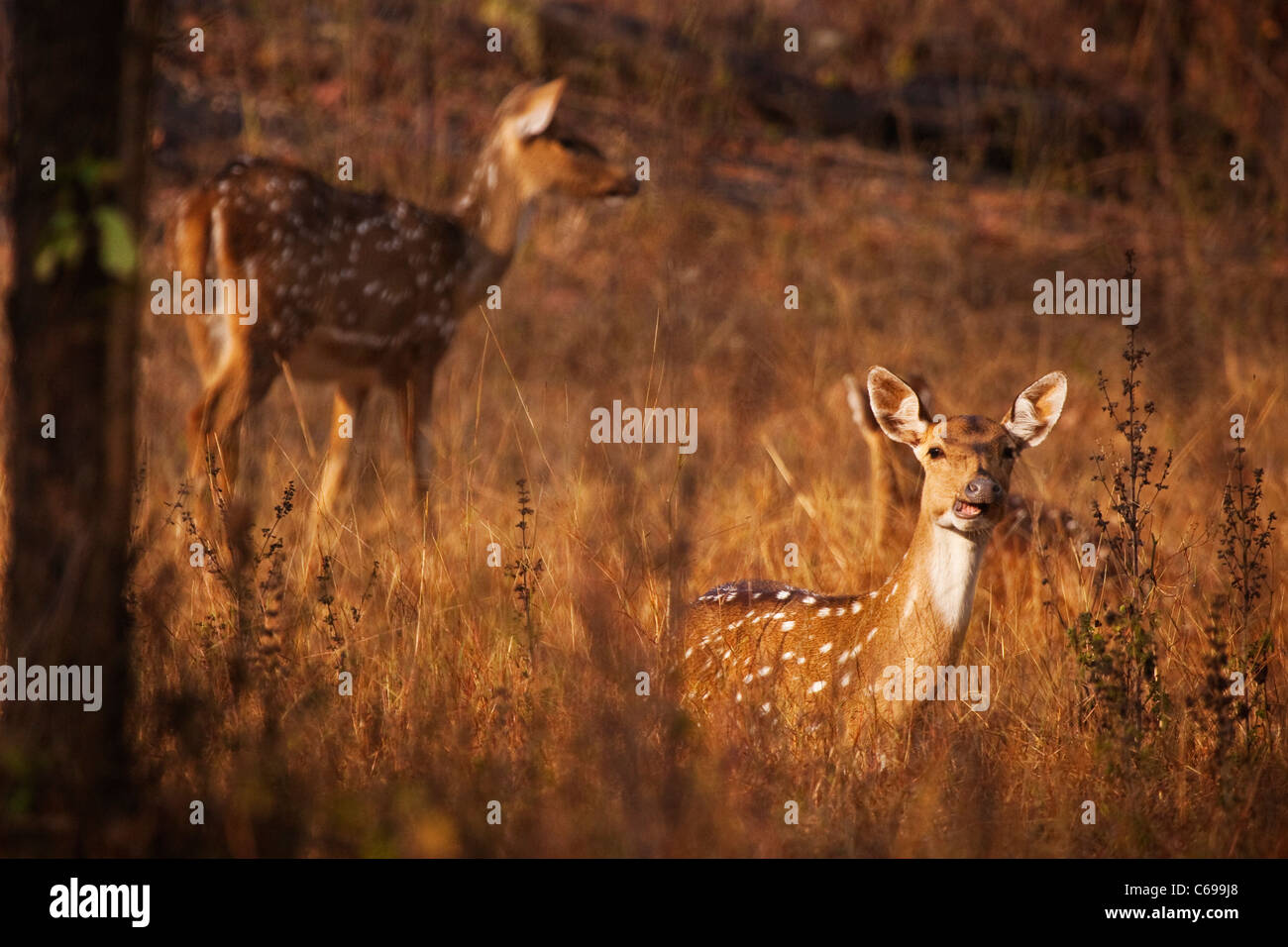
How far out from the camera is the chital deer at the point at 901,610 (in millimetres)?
4020

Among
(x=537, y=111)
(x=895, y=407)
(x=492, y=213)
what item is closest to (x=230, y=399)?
(x=492, y=213)

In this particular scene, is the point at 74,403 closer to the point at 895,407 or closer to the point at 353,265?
the point at 895,407

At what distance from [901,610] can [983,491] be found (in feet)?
1.45

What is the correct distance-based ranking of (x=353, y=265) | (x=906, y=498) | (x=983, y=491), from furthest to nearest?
1. (x=353, y=265)
2. (x=906, y=498)
3. (x=983, y=491)

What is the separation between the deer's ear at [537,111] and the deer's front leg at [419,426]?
1.49 m

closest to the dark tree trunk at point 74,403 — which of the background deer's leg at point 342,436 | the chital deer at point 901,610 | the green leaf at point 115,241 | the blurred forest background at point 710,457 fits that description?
the blurred forest background at point 710,457

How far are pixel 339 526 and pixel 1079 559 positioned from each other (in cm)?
233

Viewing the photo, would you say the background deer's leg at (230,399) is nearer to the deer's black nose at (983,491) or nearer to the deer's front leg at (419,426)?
the deer's front leg at (419,426)

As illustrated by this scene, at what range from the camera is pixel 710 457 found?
7.35 metres

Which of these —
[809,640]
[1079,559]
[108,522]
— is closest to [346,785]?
[108,522]

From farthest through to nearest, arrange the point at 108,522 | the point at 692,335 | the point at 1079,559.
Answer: the point at 692,335 < the point at 1079,559 < the point at 108,522

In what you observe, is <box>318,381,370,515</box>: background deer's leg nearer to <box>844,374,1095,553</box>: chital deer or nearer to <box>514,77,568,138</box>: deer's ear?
<box>514,77,568,138</box>: deer's ear

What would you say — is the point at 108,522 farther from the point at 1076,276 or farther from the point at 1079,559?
the point at 1076,276

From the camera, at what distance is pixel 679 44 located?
11.8m
